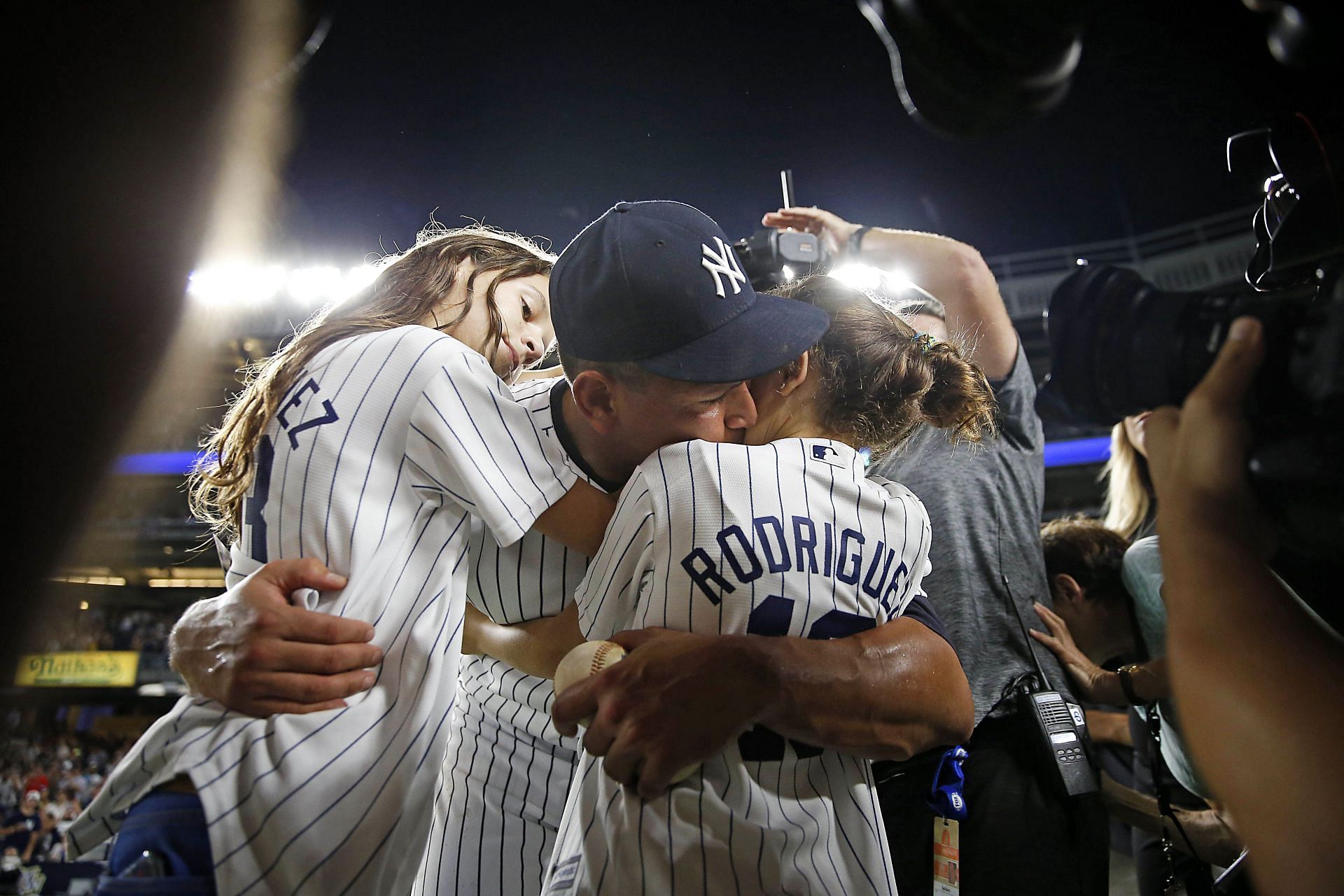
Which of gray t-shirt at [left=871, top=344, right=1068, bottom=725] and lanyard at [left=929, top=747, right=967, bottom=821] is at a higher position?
gray t-shirt at [left=871, top=344, right=1068, bottom=725]

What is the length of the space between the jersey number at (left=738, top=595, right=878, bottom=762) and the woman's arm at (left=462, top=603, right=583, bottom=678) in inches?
7.7

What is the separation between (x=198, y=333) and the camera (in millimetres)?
708

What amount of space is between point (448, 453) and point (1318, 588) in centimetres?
63

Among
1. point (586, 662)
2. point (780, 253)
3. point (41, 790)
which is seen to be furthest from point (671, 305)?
point (41, 790)

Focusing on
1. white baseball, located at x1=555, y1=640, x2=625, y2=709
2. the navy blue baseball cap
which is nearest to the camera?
the navy blue baseball cap

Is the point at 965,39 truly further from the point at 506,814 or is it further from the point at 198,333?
the point at 506,814

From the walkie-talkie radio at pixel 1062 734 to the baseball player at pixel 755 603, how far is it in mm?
172

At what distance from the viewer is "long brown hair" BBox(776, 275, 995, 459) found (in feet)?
2.61

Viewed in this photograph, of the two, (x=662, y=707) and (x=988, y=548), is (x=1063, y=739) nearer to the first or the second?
(x=988, y=548)

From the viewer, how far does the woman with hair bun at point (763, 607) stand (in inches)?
24.2

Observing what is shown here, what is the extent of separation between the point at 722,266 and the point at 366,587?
0.44 m

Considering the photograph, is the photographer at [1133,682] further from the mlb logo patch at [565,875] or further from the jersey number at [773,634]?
the mlb logo patch at [565,875]

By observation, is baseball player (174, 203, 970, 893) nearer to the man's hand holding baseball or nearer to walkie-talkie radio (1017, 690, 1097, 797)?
the man's hand holding baseball

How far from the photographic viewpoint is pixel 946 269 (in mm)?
742
